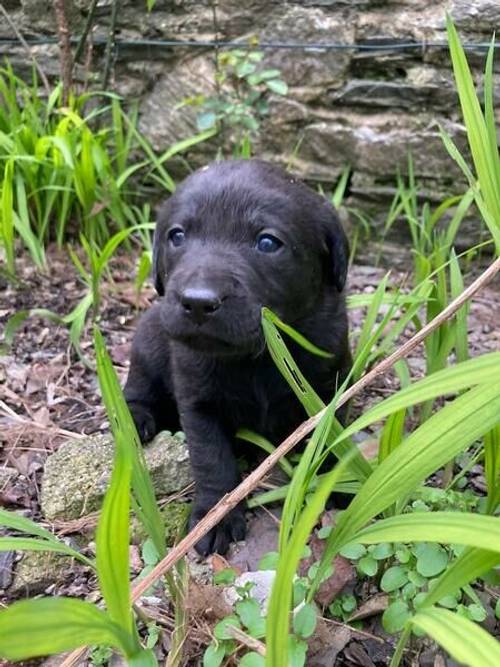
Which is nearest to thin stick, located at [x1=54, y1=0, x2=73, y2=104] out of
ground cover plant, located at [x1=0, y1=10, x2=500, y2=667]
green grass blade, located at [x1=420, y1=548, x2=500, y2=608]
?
ground cover plant, located at [x1=0, y1=10, x2=500, y2=667]

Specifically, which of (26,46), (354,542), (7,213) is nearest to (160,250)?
(7,213)

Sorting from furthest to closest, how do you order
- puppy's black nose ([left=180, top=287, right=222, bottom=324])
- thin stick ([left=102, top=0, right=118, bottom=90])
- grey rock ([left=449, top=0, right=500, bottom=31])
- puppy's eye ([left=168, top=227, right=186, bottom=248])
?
thin stick ([left=102, top=0, right=118, bottom=90]), grey rock ([left=449, top=0, right=500, bottom=31]), puppy's eye ([left=168, top=227, right=186, bottom=248]), puppy's black nose ([left=180, top=287, right=222, bottom=324])

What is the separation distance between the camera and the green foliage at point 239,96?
3.54m

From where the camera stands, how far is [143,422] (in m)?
2.43

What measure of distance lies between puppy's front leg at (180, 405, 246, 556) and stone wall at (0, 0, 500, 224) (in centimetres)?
212

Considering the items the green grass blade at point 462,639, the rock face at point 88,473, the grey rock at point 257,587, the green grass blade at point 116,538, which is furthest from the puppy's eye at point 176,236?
the green grass blade at point 462,639

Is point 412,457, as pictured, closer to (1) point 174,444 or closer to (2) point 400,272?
(1) point 174,444

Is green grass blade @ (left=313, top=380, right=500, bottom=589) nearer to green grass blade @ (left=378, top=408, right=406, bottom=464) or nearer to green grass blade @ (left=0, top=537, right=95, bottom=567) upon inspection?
green grass blade @ (left=378, top=408, right=406, bottom=464)

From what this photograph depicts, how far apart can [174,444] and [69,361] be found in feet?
2.82

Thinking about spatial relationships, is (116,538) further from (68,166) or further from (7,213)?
(68,166)

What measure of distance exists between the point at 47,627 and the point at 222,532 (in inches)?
41.1

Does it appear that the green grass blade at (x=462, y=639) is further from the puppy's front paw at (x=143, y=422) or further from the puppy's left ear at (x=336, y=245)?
the puppy's front paw at (x=143, y=422)

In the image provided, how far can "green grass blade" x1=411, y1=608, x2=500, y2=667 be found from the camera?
882 mm

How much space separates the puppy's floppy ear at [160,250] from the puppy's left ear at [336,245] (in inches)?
18.8
